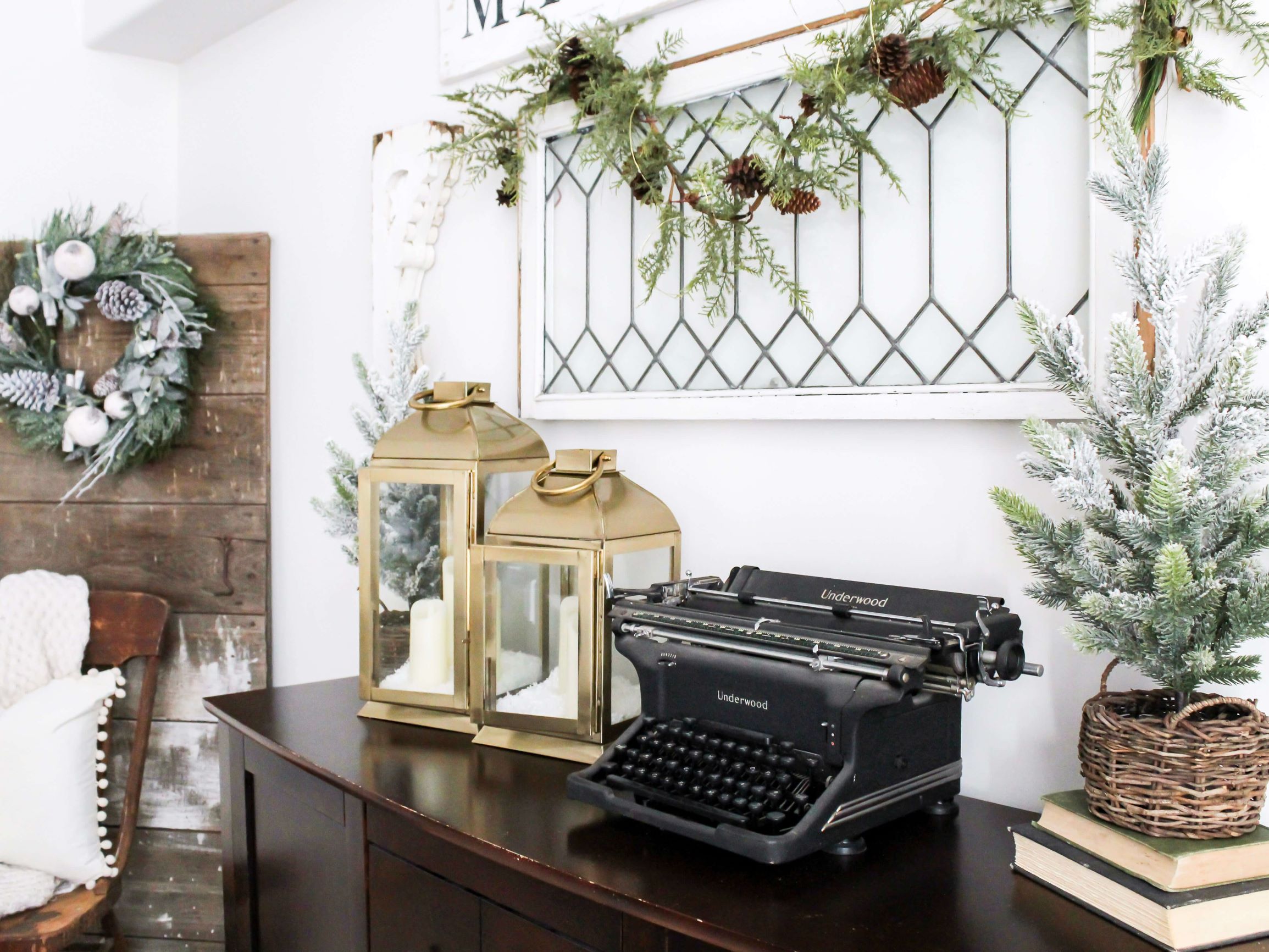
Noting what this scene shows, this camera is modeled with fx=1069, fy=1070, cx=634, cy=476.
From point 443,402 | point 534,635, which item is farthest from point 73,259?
point 534,635

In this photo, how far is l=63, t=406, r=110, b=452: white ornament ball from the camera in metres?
2.48

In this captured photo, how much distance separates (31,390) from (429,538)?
4.45 feet

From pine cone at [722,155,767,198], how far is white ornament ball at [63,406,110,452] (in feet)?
5.63

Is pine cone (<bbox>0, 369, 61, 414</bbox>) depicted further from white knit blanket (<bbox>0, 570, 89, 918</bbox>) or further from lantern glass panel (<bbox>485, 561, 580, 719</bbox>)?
lantern glass panel (<bbox>485, 561, 580, 719</bbox>)

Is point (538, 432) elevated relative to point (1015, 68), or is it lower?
lower

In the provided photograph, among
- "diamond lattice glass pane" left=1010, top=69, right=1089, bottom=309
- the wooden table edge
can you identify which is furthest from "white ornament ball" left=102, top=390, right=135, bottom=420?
"diamond lattice glass pane" left=1010, top=69, right=1089, bottom=309

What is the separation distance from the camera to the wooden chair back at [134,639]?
2.46 m

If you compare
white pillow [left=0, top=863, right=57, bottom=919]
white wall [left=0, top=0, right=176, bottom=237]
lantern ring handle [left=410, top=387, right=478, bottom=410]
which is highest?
white wall [left=0, top=0, right=176, bottom=237]

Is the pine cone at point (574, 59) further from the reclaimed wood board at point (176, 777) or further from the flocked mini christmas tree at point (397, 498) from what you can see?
the reclaimed wood board at point (176, 777)

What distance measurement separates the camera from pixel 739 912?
99 centimetres

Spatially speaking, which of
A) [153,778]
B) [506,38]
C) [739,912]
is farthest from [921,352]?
[153,778]

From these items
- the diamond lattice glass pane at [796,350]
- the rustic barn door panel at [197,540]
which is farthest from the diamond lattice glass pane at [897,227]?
the rustic barn door panel at [197,540]

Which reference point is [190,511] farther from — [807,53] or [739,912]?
[739,912]

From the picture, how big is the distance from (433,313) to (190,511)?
89 cm
